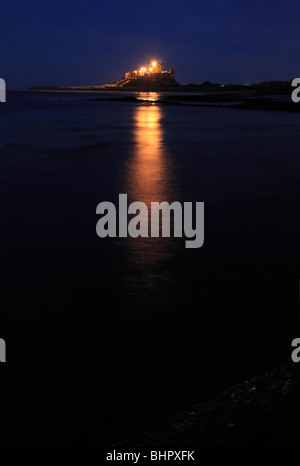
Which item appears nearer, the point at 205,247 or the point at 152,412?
the point at 152,412

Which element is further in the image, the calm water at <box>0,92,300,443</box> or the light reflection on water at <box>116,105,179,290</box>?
the light reflection on water at <box>116,105,179,290</box>

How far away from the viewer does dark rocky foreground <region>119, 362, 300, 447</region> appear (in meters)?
2.20

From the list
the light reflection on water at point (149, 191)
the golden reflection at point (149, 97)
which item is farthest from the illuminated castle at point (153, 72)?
the light reflection on water at point (149, 191)

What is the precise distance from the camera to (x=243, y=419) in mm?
2357

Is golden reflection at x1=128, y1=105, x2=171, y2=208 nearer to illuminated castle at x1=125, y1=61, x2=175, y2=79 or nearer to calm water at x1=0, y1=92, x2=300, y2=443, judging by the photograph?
calm water at x1=0, y1=92, x2=300, y2=443

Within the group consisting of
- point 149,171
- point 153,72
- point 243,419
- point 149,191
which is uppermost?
point 153,72

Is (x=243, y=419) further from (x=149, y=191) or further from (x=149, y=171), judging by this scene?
(x=149, y=171)

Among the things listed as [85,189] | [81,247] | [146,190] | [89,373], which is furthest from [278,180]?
[89,373]

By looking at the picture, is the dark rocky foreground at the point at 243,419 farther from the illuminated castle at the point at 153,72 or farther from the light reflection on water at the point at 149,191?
the illuminated castle at the point at 153,72

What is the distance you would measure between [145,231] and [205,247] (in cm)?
123

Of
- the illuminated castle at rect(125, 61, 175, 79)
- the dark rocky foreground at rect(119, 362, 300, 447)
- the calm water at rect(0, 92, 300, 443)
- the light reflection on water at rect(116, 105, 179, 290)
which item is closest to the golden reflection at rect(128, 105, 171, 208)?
the light reflection on water at rect(116, 105, 179, 290)

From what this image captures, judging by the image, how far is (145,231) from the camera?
6.34m

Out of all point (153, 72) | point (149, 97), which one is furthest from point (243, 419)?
point (153, 72)

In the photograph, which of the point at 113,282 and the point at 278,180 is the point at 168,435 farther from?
the point at 278,180
